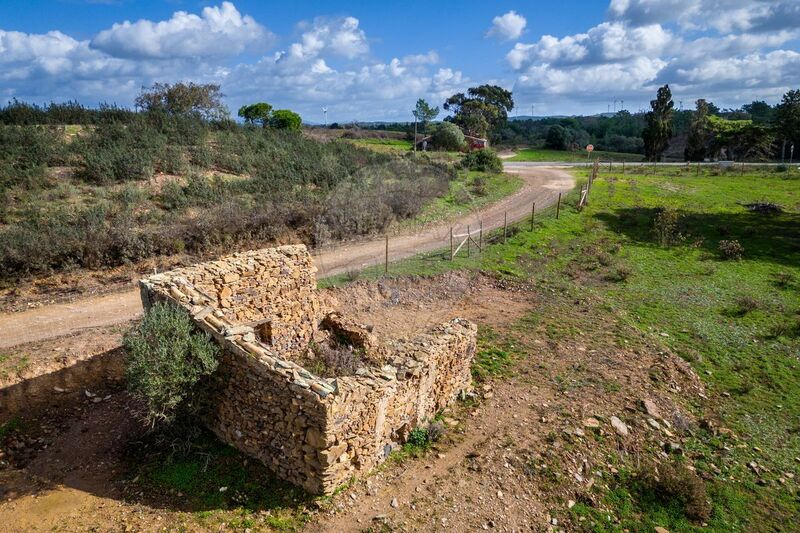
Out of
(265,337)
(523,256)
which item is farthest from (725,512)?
(523,256)

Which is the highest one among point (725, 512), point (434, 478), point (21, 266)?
point (21, 266)

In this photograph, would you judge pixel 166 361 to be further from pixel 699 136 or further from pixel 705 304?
pixel 699 136

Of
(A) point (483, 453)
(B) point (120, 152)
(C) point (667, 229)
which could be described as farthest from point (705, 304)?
(B) point (120, 152)

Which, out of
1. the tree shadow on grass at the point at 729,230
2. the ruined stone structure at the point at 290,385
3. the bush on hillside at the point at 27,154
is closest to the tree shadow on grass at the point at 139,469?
the ruined stone structure at the point at 290,385

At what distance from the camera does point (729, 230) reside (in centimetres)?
3019

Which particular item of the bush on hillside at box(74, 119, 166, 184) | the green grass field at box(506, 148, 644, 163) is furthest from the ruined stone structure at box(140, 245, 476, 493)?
the green grass field at box(506, 148, 644, 163)

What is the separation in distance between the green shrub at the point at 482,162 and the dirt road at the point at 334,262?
4.12 meters

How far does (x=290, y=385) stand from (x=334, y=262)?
1318 cm

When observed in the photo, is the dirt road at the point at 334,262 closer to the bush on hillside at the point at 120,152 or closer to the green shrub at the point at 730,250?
the green shrub at the point at 730,250

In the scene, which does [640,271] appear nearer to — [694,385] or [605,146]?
[694,385]

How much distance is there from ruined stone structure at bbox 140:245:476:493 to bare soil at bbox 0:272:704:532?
0.68 metres

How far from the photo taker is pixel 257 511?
8078mm

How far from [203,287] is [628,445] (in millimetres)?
9815

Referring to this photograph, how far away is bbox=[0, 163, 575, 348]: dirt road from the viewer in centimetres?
1386
